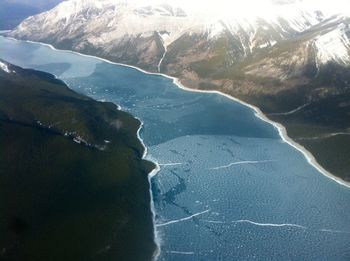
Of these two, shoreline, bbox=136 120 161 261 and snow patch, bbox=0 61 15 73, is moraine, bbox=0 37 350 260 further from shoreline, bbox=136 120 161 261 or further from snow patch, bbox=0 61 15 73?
snow patch, bbox=0 61 15 73

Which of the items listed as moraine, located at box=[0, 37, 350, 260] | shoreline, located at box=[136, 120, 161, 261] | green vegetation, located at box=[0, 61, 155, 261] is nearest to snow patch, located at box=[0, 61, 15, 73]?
green vegetation, located at box=[0, 61, 155, 261]

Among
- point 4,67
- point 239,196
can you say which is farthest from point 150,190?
point 4,67

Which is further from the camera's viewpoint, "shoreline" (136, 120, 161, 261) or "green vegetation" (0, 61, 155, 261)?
"shoreline" (136, 120, 161, 261)

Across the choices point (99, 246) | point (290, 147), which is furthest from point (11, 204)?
point (290, 147)

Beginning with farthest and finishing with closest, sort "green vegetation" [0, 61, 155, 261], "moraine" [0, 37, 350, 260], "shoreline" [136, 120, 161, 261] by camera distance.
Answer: "moraine" [0, 37, 350, 260]
"shoreline" [136, 120, 161, 261]
"green vegetation" [0, 61, 155, 261]

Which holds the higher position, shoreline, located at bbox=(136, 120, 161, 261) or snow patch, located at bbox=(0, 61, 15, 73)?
shoreline, located at bbox=(136, 120, 161, 261)

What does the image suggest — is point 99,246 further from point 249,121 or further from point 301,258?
point 249,121
